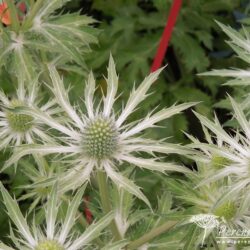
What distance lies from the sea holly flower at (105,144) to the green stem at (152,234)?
0.15 m

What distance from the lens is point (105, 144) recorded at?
1229mm

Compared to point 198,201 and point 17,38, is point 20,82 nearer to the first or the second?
point 17,38

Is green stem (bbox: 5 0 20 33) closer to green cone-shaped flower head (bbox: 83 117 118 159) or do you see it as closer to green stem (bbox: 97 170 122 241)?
green cone-shaped flower head (bbox: 83 117 118 159)

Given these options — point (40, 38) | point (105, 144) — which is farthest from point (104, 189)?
point (40, 38)

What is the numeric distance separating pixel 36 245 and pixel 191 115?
1471 millimetres

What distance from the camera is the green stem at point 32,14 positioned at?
5.11 feet

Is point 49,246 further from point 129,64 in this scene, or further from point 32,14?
point 129,64

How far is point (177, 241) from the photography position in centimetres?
137

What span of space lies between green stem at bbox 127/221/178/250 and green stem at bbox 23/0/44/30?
2.22ft

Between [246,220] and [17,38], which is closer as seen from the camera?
[246,220]

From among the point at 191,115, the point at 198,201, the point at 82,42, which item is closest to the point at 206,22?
the point at 191,115

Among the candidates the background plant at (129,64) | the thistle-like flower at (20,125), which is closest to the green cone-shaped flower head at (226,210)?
the background plant at (129,64)

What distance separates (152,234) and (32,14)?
0.70 m

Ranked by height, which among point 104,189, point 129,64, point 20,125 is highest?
point 129,64
